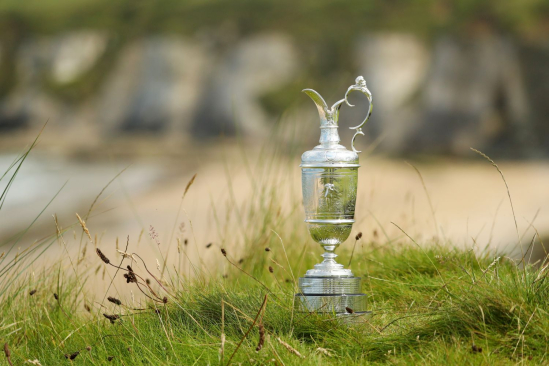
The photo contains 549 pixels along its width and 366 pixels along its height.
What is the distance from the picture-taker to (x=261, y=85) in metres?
22.5

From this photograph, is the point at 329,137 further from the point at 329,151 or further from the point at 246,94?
the point at 246,94

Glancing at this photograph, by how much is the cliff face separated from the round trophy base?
14554 millimetres

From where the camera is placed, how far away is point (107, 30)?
87.6 ft

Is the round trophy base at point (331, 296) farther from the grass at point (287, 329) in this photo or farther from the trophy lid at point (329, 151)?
the trophy lid at point (329, 151)

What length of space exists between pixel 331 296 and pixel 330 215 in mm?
355

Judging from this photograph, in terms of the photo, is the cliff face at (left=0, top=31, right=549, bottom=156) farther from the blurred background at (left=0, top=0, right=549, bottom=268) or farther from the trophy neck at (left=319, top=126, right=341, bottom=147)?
the trophy neck at (left=319, top=126, right=341, bottom=147)

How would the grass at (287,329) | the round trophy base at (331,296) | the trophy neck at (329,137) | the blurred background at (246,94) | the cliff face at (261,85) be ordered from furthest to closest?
the cliff face at (261,85) < the blurred background at (246,94) < the trophy neck at (329,137) < the round trophy base at (331,296) < the grass at (287,329)

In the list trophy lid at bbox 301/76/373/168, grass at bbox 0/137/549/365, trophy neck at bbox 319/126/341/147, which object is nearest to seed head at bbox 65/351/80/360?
grass at bbox 0/137/549/365

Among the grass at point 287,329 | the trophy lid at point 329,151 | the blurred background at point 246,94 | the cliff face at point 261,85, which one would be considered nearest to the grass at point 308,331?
the grass at point 287,329

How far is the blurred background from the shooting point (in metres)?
13.7

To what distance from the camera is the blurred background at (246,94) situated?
13.7 meters

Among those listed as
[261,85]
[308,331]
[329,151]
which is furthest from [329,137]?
[261,85]

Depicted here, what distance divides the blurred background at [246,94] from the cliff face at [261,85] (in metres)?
0.05

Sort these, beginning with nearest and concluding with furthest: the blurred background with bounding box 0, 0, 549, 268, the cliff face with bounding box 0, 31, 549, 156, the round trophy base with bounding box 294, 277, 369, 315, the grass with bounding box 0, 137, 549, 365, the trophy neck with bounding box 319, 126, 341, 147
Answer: the grass with bounding box 0, 137, 549, 365, the round trophy base with bounding box 294, 277, 369, 315, the trophy neck with bounding box 319, 126, 341, 147, the blurred background with bounding box 0, 0, 549, 268, the cliff face with bounding box 0, 31, 549, 156
